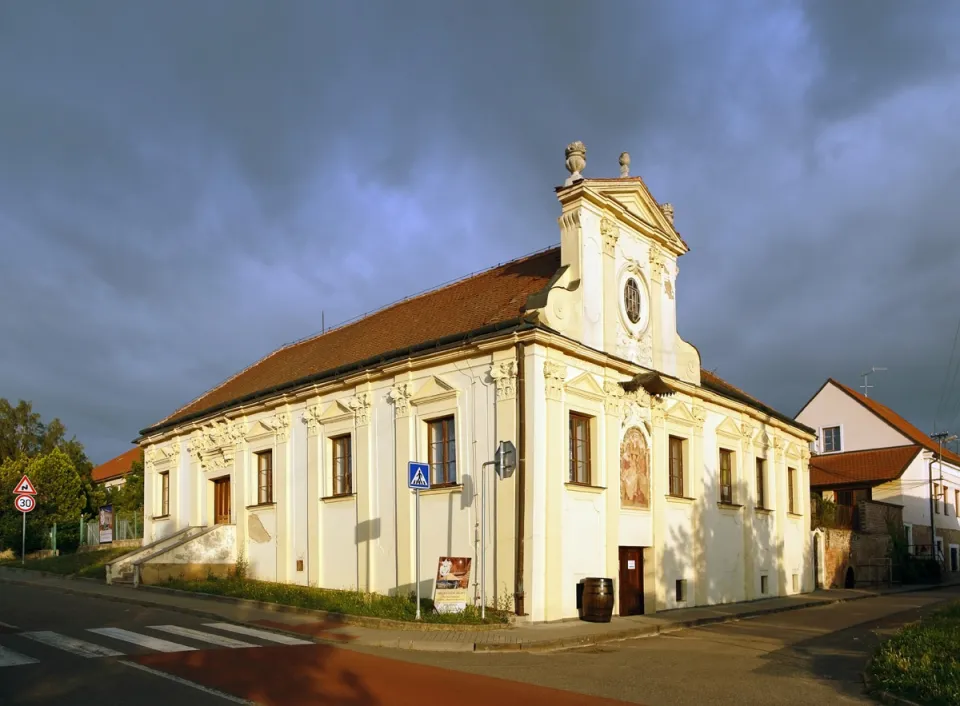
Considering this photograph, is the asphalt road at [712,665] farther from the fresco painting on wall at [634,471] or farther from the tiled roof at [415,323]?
the tiled roof at [415,323]

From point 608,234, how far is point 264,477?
12.8 meters

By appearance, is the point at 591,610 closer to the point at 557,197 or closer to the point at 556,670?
the point at 556,670

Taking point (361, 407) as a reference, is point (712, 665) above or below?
below

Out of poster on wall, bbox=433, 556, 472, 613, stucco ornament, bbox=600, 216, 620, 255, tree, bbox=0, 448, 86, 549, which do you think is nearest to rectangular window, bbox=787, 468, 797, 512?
stucco ornament, bbox=600, 216, 620, 255

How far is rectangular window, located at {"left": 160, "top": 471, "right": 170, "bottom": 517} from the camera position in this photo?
3183 cm

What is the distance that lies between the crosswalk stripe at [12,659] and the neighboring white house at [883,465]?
39246mm

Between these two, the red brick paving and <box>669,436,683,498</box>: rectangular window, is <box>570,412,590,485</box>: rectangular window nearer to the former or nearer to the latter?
<box>669,436,683,498</box>: rectangular window

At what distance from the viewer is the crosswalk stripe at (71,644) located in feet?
39.2

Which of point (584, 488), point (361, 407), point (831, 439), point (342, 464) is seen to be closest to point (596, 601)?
point (584, 488)

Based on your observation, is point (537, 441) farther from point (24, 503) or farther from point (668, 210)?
point (24, 503)

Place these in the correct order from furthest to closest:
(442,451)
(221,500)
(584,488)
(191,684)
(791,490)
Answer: (791,490)
(221,500)
(442,451)
(584,488)
(191,684)

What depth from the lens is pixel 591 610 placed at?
695 inches

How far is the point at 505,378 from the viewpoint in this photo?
18156 mm

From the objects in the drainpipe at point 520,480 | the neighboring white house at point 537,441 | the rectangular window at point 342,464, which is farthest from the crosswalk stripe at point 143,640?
the rectangular window at point 342,464
